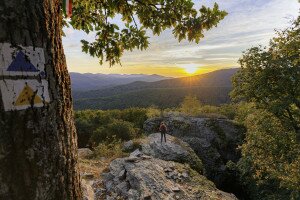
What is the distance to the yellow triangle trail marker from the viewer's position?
165 centimetres

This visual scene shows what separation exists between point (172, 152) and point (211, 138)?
939cm

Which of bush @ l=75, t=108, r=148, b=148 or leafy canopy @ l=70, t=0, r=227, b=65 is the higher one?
leafy canopy @ l=70, t=0, r=227, b=65

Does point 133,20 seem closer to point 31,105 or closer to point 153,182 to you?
point 31,105

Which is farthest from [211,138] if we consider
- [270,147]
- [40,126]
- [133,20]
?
[40,126]

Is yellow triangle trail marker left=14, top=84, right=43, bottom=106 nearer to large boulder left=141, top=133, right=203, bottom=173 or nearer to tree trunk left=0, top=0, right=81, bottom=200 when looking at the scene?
tree trunk left=0, top=0, right=81, bottom=200

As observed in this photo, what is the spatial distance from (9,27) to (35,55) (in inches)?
8.0

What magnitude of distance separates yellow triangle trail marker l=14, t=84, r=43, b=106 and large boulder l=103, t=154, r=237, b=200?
1092cm

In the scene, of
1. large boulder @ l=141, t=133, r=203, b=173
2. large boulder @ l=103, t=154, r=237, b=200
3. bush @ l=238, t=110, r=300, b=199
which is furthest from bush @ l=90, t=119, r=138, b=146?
large boulder @ l=103, t=154, r=237, b=200

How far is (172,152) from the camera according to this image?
69.0 ft

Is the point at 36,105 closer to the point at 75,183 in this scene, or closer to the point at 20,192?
the point at 20,192

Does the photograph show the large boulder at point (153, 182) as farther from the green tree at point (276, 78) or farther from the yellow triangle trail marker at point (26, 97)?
the yellow triangle trail marker at point (26, 97)

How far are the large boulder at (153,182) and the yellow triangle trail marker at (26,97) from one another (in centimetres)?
1092

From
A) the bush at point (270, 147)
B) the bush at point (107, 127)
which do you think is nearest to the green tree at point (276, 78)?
the bush at point (270, 147)

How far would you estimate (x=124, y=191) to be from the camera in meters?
12.7
